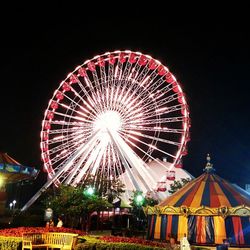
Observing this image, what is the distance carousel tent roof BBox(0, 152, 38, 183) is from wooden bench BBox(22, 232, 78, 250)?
6.38 meters

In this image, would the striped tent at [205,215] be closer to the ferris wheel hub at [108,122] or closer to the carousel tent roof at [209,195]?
the carousel tent roof at [209,195]

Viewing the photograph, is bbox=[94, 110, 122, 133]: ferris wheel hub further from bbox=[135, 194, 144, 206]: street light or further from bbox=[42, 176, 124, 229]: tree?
bbox=[135, 194, 144, 206]: street light

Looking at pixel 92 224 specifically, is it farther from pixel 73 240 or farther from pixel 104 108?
pixel 73 240

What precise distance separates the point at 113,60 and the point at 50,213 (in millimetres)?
11256

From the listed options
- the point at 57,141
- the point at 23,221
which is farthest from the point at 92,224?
the point at 23,221

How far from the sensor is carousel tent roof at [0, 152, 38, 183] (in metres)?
19.1

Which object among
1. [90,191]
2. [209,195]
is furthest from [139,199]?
[209,195]

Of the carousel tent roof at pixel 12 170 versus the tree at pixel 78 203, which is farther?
the tree at pixel 78 203

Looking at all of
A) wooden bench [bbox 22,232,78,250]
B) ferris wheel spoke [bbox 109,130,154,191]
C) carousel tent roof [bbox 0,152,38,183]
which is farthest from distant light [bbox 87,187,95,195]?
wooden bench [bbox 22,232,78,250]

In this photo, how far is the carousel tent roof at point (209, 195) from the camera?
58.0 feet

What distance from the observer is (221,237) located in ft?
55.4

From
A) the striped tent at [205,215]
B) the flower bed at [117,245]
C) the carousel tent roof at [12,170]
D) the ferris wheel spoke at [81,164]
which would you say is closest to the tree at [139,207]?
the ferris wheel spoke at [81,164]

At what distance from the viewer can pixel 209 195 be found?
1825cm

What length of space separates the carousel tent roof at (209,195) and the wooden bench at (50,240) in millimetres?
6388
